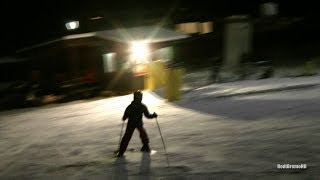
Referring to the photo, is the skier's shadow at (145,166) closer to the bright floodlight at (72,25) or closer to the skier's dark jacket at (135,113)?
the skier's dark jacket at (135,113)

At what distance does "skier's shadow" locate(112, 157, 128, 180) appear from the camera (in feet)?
26.0

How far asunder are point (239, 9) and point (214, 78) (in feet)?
65.6

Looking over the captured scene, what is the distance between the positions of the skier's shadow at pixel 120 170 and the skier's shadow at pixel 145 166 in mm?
287

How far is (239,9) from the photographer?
38.4 meters

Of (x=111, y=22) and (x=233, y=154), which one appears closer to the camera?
Result: (x=233, y=154)

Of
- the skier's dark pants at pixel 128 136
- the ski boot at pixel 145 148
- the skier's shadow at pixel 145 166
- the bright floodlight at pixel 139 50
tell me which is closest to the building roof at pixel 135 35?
the bright floodlight at pixel 139 50

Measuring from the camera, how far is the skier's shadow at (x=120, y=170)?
7.91 m

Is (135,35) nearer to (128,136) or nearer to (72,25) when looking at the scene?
(72,25)

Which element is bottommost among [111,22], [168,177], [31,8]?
[168,177]

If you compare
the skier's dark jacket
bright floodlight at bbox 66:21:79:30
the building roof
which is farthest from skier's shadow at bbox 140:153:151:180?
bright floodlight at bbox 66:21:79:30

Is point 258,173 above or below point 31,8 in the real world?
below

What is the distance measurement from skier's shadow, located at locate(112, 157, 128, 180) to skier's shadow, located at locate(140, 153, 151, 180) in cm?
29

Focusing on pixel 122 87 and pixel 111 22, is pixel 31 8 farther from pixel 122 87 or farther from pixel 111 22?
pixel 122 87

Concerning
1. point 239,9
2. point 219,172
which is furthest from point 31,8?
point 219,172
